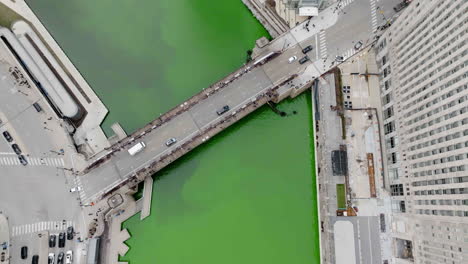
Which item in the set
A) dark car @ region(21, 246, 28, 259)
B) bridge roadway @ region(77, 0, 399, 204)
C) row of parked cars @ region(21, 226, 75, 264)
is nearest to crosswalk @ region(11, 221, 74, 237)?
row of parked cars @ region(21, 226, 75, 264)

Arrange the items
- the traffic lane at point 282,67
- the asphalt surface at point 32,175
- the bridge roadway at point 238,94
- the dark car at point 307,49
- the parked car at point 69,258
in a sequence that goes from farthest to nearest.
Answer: the dark car at point 307,49, the traffic lane at point 282,67, the bridge roadway at point 238,94, the asphalt surface at point 32,175, the parked car at point 69,258

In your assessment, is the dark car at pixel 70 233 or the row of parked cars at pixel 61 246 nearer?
the row of parked cars at pixel 61 246

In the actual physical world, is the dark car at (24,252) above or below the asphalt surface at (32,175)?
below

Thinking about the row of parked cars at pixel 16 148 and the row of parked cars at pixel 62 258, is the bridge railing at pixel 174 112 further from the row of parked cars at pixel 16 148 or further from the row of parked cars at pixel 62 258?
the row of parked cars at pixel 62 258

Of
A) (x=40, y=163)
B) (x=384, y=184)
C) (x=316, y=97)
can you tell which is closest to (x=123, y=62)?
(x=40, y=163)

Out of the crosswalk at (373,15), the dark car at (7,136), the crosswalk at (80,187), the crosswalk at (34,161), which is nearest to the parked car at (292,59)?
the crosswalk at (373,15)

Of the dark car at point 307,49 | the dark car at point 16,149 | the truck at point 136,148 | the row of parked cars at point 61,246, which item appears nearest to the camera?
the row of parked cars at point 61,246

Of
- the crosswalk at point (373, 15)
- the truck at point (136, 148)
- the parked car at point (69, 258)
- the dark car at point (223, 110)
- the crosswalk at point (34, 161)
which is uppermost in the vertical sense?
the crosswalk at point (373, 15)

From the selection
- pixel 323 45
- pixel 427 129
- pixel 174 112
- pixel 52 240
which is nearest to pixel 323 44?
pixel 323 45
